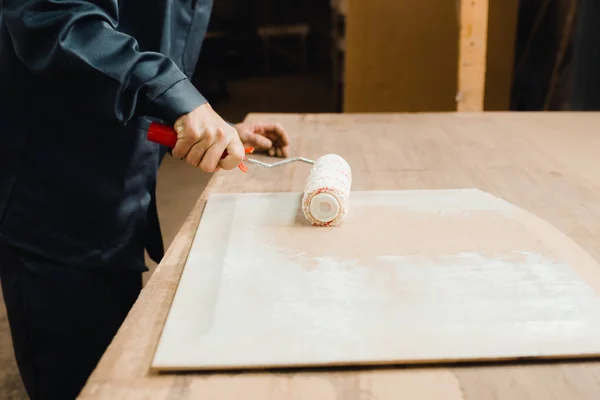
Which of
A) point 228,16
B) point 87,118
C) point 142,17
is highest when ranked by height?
point 142,17

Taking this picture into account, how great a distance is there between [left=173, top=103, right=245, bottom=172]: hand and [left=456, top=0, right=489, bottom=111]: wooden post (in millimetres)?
1056

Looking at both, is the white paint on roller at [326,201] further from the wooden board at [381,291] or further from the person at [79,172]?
the person at [79,172]

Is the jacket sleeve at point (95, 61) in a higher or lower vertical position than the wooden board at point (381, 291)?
higher

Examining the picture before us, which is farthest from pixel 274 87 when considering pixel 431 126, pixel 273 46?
pixel 431 126

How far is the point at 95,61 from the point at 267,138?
1.58ft

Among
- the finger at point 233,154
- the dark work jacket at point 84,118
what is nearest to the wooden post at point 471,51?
the dark work jacket at point 84,118

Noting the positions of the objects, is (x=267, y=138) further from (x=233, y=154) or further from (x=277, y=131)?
(x=233, y=154)

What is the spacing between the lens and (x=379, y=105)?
110 inches

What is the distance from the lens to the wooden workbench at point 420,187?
1.63 feet

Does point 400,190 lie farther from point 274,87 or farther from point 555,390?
point 274,87

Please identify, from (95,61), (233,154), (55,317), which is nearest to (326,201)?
(233,154)

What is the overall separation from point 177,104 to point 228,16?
21.9ft

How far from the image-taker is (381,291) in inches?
25.2

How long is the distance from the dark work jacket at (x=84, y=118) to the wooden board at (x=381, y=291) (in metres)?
0.22
